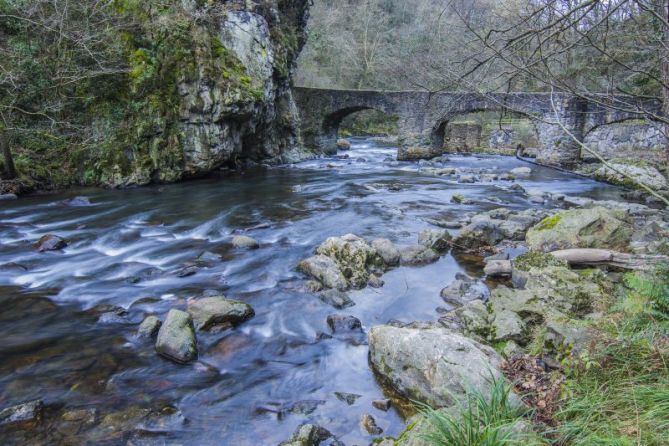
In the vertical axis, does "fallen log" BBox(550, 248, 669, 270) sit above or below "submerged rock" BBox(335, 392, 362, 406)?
above

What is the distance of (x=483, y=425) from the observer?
2.69 metres

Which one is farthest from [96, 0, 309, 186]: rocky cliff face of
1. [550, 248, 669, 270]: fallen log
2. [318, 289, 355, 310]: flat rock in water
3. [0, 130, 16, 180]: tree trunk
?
[550, 248, 669, 270]: fallen log

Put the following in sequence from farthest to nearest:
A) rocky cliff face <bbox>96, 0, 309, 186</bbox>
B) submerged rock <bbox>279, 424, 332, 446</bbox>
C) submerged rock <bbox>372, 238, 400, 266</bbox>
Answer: rocky cliff face <bbox>96, 0, 309, 186</bbox> < submerged rock <bbox>372, 238, 400, 266</bbox> < submerged rock <bbox>279, 424, 332, 446</bbox>

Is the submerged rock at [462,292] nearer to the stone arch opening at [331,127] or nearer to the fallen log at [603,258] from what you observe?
the fallen log at [603,258]

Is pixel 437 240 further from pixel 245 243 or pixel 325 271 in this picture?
pixel 245 243

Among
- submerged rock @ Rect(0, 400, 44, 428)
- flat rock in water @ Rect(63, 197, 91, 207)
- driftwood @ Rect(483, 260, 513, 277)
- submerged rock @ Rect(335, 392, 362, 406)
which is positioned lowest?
submerged rock @ Rect(335, 392, 362, 406)

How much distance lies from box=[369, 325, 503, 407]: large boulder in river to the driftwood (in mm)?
2653

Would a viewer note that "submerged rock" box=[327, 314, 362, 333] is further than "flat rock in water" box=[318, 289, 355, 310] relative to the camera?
No

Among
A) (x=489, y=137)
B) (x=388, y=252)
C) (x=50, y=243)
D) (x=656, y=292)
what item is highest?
(x=489, y=137)

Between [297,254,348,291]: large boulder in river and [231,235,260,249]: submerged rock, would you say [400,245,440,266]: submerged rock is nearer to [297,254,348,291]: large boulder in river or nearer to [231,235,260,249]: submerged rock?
[297,254,348,291]: large boulder in river

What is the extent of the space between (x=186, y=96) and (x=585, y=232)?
11.1 m

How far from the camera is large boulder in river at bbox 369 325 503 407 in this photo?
343 cm

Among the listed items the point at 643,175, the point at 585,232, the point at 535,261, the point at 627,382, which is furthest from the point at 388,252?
the point at 643,175

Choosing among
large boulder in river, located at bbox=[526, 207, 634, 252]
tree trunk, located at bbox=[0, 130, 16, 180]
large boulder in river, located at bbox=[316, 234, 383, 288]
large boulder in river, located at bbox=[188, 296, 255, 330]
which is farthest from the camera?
tree trunk, located at bbox=[0, 130, 16, 180]
